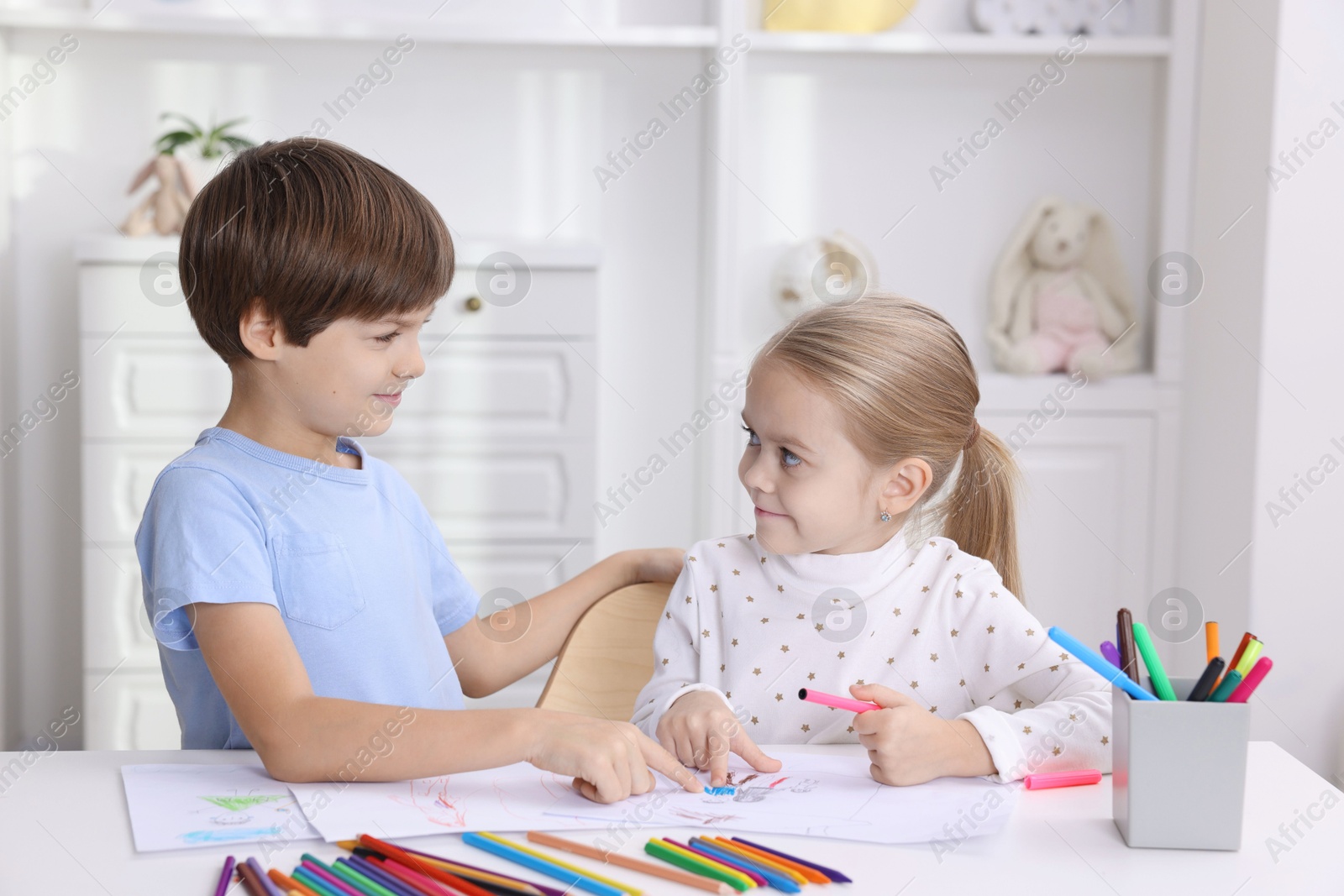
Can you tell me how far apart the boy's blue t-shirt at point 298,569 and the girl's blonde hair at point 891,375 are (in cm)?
39

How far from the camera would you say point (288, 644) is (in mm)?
872

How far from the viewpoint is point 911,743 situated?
81 cm

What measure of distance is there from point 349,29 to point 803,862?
1.94 m

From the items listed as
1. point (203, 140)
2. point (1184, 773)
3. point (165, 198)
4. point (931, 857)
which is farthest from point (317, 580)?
point (203, 140)

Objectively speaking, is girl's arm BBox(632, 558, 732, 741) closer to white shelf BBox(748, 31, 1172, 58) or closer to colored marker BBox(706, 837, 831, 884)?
colored marker BBox(706, 837, 831, 884)

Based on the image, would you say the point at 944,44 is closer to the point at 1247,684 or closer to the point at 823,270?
the point at 823,270

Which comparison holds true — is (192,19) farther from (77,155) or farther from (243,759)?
(243,759)

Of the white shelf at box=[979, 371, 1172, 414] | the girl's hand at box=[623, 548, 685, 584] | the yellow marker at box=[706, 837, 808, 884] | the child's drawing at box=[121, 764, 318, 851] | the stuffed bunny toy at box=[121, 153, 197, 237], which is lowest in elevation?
the child's drawing at box=[121, 764, 318, 851]

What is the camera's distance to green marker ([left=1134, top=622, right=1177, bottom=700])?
2.40 ft

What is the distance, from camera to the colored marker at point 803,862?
0.67 metres

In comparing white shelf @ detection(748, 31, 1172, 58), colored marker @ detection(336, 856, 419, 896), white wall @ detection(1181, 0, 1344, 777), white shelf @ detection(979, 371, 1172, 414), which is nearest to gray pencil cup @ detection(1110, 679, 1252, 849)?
colored marker @ detection(336, 856, 419, 896)

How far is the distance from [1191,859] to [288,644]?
2.06 ft

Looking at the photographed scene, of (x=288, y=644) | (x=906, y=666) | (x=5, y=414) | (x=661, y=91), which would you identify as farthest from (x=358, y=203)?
(x=5, y=414)

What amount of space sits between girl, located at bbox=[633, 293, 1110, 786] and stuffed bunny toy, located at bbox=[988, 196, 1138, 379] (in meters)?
1.36
